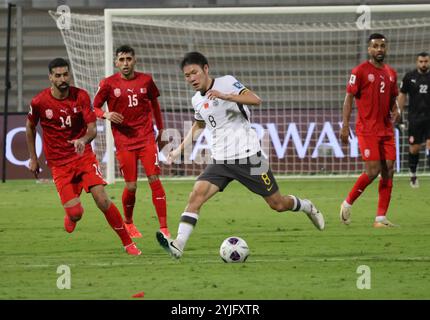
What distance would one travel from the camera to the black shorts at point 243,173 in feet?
34.4

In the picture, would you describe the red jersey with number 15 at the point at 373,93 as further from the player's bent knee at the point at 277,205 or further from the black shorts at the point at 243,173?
the black shorts at the point at 243,173

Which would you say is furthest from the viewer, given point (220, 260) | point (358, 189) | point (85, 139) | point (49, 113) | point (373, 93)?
point (358, 189)

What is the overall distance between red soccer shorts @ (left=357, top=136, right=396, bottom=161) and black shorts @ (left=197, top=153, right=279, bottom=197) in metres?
3.07

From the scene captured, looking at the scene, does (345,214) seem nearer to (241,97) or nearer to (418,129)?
(241,97)

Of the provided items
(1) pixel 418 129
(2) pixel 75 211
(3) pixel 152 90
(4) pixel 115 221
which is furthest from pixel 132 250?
(1) pixel 418 129

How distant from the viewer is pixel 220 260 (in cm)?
1037

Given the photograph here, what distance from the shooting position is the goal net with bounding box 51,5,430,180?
21484 millimetres

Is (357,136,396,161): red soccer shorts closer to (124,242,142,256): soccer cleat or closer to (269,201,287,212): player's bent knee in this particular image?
(269,201,287,212): player's bent knee

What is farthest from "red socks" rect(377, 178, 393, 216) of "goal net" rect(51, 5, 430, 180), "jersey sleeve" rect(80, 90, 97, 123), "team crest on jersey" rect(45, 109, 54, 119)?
"goal net" rect(51, 5, 430, 180)

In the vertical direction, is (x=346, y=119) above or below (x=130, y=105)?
below

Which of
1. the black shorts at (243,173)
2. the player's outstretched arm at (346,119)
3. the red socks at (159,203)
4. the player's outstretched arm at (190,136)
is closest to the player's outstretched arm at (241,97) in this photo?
the black shorts at (243,173)

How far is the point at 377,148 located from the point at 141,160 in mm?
2870

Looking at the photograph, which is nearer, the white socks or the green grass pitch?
the green grass pitch

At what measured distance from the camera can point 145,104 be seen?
12.9 m
